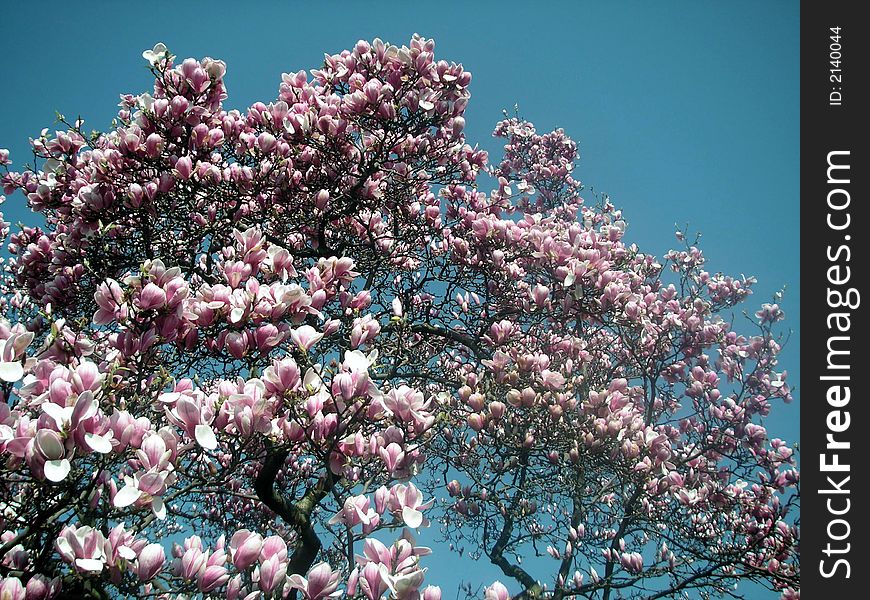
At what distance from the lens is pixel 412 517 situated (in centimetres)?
207

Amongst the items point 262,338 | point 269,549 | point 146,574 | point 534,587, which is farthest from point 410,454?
point 534,587

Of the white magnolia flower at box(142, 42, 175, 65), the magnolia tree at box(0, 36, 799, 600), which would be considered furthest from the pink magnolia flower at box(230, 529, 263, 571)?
the white magnolia flower at box(142, 42, 175, 65)

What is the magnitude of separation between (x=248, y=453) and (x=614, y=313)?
130 inches

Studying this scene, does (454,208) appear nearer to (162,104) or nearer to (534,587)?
(162,104)

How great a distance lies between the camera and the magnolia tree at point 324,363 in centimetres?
197

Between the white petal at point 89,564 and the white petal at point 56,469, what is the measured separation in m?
0.29

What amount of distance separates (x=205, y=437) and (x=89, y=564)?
20.6 inches

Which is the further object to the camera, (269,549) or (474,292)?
(474,292)

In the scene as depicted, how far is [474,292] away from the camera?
211 inches

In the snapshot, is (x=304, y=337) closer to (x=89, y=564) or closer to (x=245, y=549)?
(x=245, y=549)

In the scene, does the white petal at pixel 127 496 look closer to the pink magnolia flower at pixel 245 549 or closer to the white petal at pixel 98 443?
the white petal at pixel 98 443

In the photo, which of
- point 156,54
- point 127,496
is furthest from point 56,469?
point 156,54

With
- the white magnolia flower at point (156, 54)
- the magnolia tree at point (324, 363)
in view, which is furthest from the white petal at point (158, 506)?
the white magnolia flower at point (156, 54)

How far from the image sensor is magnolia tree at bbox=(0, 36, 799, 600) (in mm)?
1973
